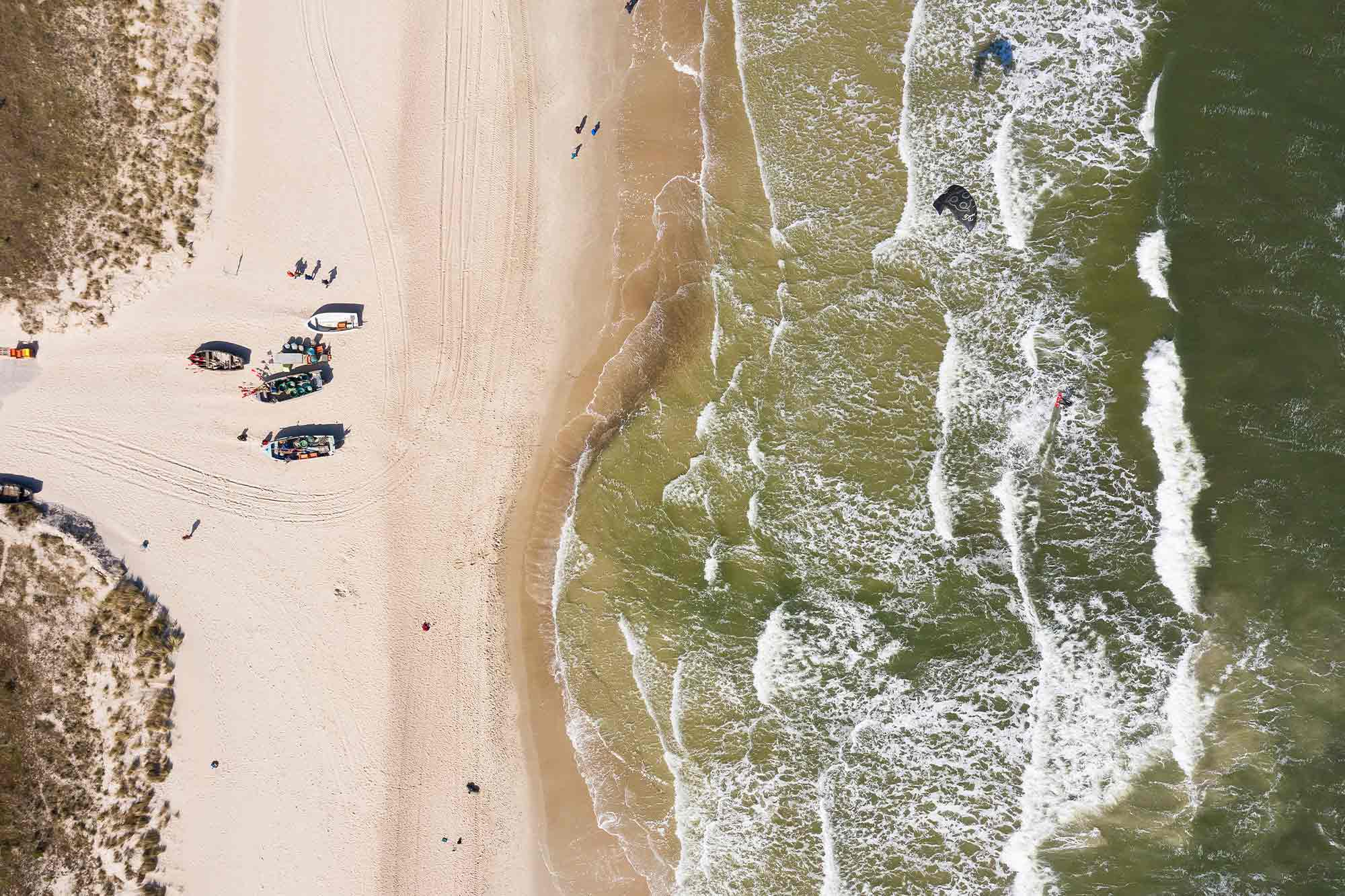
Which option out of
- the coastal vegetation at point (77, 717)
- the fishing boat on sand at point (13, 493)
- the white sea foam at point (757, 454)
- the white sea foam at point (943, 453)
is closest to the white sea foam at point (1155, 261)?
the white sea foam at point (943, 453)

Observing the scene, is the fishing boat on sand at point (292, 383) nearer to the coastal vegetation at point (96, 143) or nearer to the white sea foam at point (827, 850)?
the coastal vegetation at point (96, 143)

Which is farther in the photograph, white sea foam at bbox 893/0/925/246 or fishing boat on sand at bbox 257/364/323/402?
fishing boat on sand at bbox 257/364/323/402

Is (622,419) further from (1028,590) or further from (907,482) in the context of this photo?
(1028,590)

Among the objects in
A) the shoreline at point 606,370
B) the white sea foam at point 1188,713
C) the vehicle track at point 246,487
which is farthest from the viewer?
the vehicle track at point 246,487

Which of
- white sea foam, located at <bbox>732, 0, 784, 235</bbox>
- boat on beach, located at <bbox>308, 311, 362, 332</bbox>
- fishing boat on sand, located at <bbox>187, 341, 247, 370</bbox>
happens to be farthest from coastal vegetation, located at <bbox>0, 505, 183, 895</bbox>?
white sea foam, located at <bbox>732, 0, 784, 235</bbox>

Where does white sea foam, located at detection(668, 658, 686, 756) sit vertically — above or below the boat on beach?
below

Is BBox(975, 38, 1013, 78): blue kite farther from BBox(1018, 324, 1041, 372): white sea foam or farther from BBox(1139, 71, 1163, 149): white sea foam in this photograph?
BBox(1018, 324, 1041, 372): white sea foam
